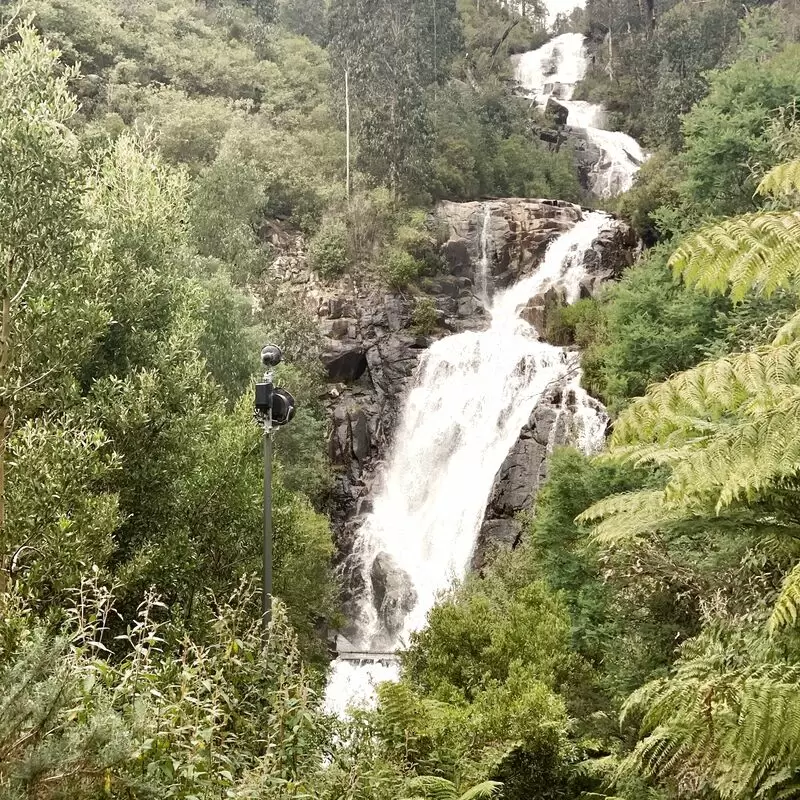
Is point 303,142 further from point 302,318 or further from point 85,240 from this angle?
point 85,240

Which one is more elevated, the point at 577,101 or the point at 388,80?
the point at 577,101

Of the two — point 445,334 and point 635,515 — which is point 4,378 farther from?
point 445,334

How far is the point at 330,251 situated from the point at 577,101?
81.0 feet

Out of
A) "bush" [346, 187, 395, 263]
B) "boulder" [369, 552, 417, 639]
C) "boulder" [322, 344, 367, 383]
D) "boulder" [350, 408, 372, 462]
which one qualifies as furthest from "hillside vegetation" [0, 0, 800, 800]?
"boulder" [369, 552, 417, 639]

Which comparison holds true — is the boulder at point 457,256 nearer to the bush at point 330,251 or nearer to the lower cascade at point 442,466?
the lower cascade at point 442,466

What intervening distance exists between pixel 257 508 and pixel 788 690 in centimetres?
801

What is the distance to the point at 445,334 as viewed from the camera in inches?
1101

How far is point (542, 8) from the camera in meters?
55.8

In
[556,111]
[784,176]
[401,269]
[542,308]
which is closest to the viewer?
[784,176]

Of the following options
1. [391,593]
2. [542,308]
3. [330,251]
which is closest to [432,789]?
[391,593]

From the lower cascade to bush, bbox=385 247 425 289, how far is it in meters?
3.83

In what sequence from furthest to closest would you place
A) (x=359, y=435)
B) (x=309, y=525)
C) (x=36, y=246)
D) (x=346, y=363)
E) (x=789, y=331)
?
(x=346, y=363), (x=359, y=435), (x=309, y=525), (x=36, y=246), (x=789, y=331)

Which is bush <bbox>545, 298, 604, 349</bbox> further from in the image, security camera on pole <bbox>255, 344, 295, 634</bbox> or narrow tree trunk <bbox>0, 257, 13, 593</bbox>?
narrow tree trunk <bbox>0, 257, 13, 593</bbox>

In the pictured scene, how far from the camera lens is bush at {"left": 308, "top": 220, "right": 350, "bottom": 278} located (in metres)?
Answer: 30.0
